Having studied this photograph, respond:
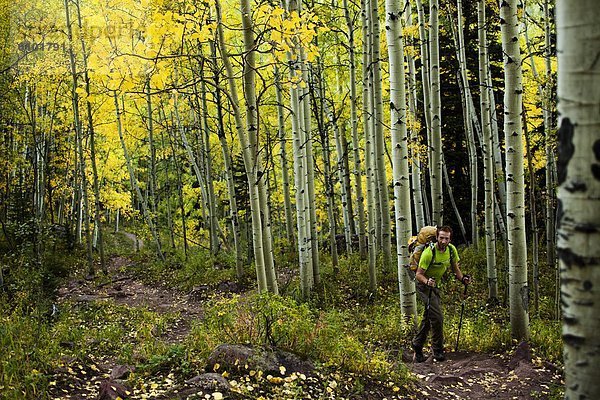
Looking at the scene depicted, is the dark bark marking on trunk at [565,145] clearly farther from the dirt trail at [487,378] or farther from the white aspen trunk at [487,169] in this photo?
the white aspen trunk at [487,169]

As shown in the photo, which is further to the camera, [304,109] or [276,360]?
[304,109]

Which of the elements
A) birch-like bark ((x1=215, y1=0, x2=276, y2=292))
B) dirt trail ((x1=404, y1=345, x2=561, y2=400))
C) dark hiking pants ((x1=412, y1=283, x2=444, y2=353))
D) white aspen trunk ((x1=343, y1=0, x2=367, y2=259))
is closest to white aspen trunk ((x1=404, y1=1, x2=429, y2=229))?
white aspen trunk ((x1=343, y1=0, x2=367, y2=259))

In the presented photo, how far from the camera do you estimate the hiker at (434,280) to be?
648cm

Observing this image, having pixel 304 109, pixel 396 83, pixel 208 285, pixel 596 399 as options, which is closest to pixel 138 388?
pixel 596 399

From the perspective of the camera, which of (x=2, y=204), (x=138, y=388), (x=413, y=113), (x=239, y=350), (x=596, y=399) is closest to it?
(x=596, y=399)

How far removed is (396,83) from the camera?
7.04m

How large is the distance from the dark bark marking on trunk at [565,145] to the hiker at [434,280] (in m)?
4.74

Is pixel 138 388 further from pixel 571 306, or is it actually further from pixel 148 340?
pixel 571 306

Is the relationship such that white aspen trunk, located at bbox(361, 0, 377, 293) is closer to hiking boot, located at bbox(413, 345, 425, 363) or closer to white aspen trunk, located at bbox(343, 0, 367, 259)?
white aspen trunk, located at bbox(343, 0, 367, 259)

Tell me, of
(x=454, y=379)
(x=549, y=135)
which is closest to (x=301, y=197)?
(x=549, y=135)

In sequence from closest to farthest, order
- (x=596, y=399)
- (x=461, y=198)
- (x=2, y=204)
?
(x=596, y=399), (x=2, y=204), (x=461, y=198)

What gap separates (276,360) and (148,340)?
8.05ft

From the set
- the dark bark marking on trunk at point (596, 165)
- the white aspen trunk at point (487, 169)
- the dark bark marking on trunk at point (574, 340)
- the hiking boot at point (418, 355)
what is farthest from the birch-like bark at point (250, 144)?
the dark bark marking on trunk at point (596, 165)

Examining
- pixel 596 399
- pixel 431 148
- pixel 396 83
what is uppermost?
pixel 396 83
